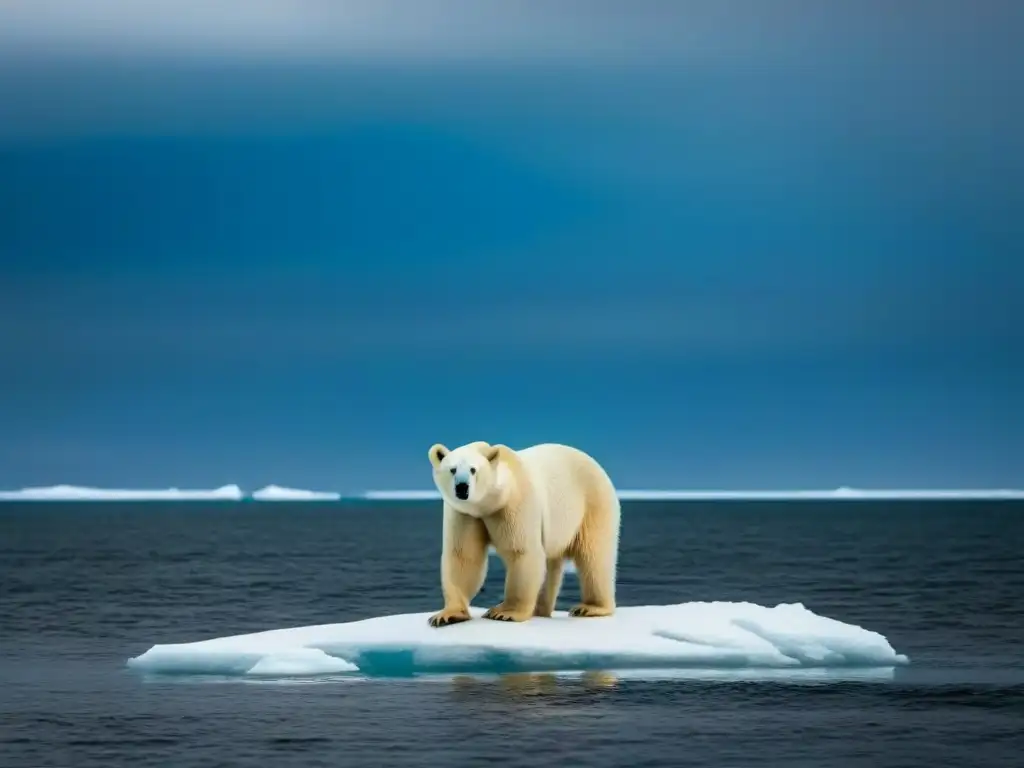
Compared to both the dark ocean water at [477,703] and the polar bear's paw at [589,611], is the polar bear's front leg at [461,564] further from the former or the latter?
the polar bear's paw at [589,611]

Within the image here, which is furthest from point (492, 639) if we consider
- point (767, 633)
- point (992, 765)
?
point (992, 765)

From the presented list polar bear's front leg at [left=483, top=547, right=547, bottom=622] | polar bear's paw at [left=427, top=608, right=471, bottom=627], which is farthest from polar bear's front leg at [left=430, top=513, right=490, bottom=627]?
polar bear's front leg at [left=483, top=547, right=547, bottom=622]

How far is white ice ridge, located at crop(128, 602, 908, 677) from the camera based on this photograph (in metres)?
21.9

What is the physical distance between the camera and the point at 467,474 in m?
21.0

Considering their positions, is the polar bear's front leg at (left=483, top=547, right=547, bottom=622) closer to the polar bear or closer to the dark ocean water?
the polar bear

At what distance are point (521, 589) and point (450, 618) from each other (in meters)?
1.01

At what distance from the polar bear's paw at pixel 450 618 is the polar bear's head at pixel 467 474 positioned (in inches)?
60.4

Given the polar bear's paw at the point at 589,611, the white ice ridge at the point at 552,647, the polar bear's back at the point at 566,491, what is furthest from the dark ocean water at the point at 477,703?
the polar bear's back at the point at 566,491

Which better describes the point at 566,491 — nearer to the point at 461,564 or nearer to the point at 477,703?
the point at 461,564

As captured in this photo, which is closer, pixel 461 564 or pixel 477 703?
pixel 477 703

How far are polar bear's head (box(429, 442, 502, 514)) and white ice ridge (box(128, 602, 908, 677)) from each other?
1852mm

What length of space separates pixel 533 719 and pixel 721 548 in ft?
220

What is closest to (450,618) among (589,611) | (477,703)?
(477,703)

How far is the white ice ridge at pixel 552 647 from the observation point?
71.8ft
